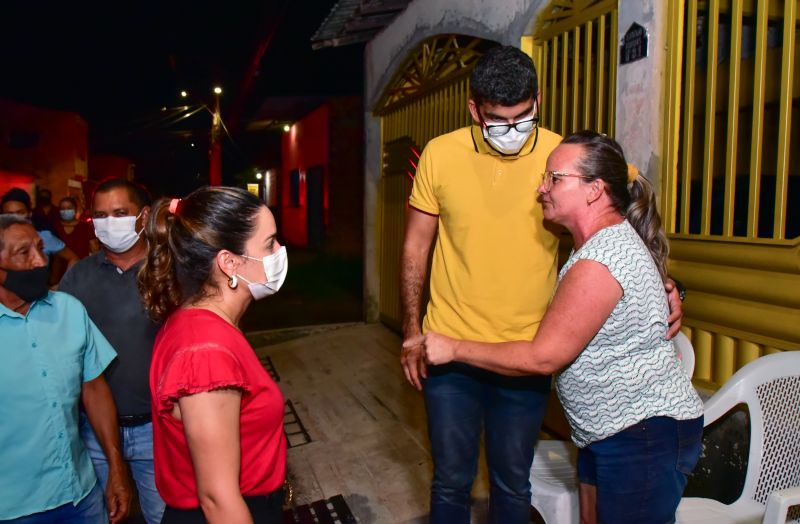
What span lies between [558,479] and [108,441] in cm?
199

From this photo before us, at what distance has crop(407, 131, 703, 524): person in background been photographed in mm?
1690

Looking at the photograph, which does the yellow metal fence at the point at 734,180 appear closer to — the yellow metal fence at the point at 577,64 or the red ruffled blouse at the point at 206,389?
the yellow metal fence at the point at 577,64

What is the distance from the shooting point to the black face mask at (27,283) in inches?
76.7

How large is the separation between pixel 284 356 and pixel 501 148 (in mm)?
4882

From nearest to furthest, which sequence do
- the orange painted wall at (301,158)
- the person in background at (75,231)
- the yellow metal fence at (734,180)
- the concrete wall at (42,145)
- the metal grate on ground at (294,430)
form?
the yellow metal fence at (734,180) < the metal grate on ground at (294,430) < the person in background at (75,231) < the concrete wall at (42,145) < the orange painted wall at (301,158)

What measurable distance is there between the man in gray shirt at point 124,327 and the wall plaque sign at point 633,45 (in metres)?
2.82

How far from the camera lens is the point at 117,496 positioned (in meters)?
2.28

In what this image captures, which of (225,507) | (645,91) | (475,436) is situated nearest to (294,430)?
(475,436)

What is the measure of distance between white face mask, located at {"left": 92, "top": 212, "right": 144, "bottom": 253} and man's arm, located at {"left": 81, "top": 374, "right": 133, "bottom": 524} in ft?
2.18

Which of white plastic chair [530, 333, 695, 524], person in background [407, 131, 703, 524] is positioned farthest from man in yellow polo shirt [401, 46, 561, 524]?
person in background [407, 131, 703, 524]

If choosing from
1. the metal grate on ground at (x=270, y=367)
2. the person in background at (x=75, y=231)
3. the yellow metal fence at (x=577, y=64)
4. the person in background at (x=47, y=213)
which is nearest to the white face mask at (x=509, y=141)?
the yellow metal fence at (x=577, y=64)

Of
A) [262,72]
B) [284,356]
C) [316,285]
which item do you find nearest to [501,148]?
[284,356]

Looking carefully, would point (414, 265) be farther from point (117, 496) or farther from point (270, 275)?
point (117, 496)

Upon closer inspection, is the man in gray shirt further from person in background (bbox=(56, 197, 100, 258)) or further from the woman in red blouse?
person in background (bbox=(56, 197, 100, 258))
